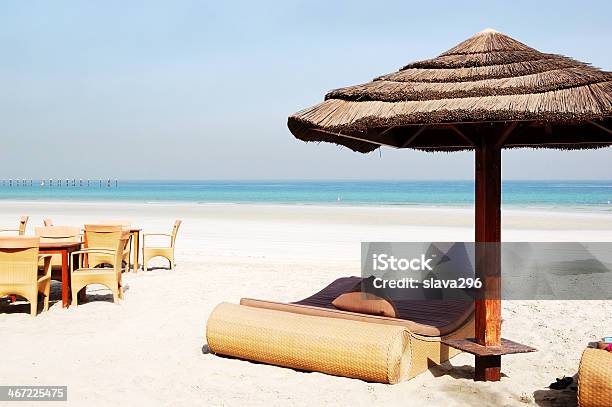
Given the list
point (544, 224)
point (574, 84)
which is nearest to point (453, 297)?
point (574, 84)

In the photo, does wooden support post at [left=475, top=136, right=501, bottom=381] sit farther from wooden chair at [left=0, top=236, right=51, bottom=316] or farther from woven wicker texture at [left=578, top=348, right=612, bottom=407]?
wooden chair at [left=0, top=236, right=51, bottom=316]

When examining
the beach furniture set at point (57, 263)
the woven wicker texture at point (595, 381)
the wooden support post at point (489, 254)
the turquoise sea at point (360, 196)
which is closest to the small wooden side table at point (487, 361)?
the wooden support post at point (489, 254)

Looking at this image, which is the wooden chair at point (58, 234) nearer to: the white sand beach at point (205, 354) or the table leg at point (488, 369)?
the white sand beach at point (205, 354)

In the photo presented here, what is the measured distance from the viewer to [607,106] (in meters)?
3.65

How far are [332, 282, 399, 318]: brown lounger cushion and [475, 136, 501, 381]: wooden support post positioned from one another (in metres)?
0.65

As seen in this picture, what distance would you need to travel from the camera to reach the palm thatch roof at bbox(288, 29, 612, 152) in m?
3.81

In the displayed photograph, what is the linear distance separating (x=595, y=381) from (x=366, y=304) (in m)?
1.74

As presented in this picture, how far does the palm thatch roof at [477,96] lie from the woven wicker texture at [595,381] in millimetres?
1368

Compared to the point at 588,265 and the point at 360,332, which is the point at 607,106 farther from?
the point at 588,265

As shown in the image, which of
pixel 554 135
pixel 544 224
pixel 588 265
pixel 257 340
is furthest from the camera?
pixel 544 224

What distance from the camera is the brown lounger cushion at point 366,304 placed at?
15.5 feet

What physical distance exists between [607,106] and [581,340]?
9.34 feet

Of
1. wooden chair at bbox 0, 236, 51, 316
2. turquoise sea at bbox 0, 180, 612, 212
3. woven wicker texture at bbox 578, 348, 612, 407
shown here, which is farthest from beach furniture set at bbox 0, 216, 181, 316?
turquoise sea at bbox 0, 180, 612, 212

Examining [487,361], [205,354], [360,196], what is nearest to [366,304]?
[487,361]
